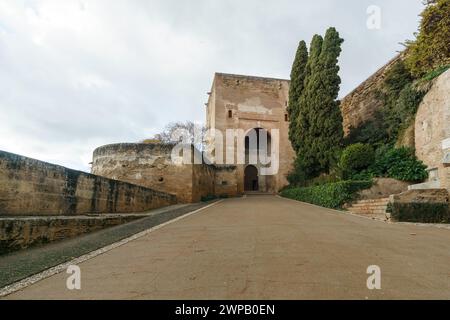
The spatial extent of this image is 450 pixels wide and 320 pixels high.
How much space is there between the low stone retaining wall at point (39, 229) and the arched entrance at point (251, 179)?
26.1 meters

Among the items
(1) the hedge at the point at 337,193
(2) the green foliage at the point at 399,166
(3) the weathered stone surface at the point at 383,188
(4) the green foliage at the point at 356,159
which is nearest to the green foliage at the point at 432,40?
(2) the green foliage at the point at 399,166

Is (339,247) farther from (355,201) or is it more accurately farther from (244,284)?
(355,201)

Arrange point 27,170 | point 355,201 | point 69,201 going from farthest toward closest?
point 355,201 < point 69,201 < point 27,170

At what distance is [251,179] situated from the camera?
3334cm

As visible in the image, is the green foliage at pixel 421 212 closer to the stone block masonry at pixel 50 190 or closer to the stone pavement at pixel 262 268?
the stone pavement at pixel 262 268

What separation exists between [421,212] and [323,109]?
29.8ft

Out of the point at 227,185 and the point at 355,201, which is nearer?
the point at 355,201

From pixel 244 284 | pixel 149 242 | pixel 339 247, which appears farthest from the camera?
pixel 149 242

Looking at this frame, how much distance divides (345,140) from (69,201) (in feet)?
47.0

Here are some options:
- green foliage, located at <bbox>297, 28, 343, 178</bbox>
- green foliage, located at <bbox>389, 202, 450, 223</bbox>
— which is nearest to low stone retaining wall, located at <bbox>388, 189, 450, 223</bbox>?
green foliage, located at <bbox>389, 202, 450, 223</bbox>

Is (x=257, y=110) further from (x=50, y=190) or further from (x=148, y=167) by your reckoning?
(x=50, y=190)

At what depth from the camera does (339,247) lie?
15.1 feet

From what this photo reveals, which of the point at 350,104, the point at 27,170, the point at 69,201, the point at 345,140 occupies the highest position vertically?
the point at 350,104
